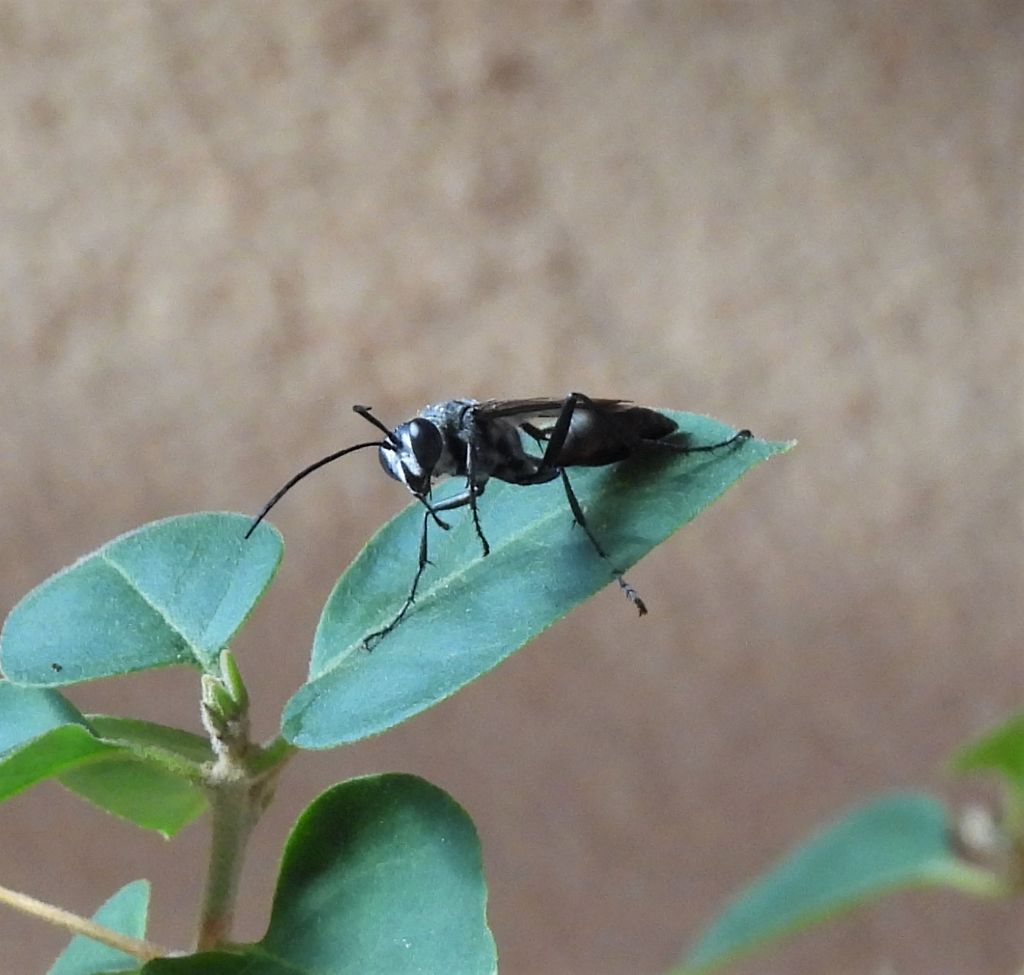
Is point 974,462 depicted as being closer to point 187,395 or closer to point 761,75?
point 761,75

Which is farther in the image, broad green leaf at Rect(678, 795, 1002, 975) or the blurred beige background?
the blurred beige background

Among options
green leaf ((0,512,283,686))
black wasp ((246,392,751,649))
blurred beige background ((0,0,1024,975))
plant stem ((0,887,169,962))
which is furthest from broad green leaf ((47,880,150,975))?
blurred beige background ((0,0,1024,975))

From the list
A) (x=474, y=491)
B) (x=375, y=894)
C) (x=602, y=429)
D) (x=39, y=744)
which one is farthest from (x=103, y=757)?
(x=602, y=429)

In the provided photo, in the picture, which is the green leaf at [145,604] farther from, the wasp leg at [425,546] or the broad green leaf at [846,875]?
the broad green leaf at [846,875]

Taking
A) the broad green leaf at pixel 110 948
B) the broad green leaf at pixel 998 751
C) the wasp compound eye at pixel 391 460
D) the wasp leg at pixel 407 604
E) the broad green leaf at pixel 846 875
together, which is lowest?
the broad green leaf at pixel 110 948

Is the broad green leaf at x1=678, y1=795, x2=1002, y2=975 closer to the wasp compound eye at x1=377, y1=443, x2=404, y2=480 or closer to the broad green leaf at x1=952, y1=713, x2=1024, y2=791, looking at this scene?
the broad green leaf at x1=952, y1=713, x2=1024, y2=791

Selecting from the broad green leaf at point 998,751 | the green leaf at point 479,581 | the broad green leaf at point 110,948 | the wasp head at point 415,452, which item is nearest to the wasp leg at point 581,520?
the green leaf at point 479,581

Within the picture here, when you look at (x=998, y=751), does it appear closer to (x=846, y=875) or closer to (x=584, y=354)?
(x=846, y=875)
